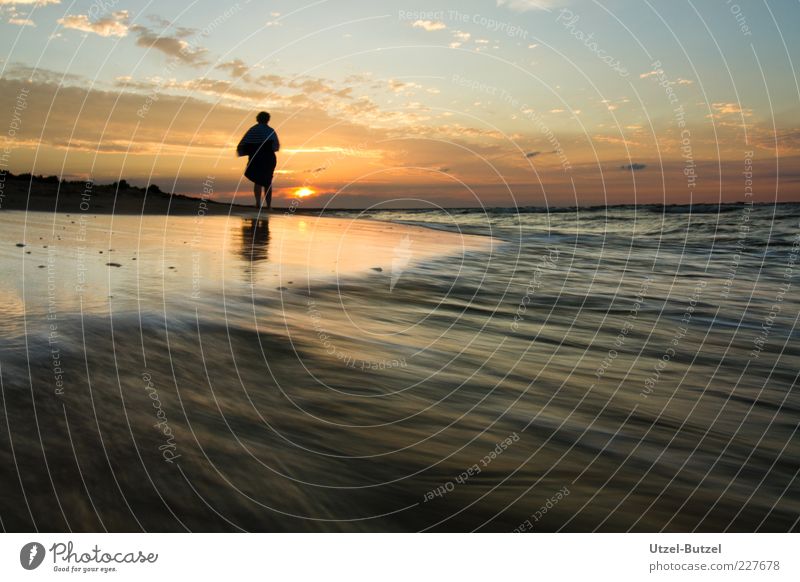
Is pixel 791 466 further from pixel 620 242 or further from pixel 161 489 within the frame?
pixel 620 242

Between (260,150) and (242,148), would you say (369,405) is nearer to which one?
(242,148)

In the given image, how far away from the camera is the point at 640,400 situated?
425 centimetres

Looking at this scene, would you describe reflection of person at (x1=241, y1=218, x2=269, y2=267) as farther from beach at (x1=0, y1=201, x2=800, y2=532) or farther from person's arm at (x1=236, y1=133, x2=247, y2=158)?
person's arm at (x1=236, y1=133, x2=247, y2=158)

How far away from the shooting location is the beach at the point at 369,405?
9.01 ft

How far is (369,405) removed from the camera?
3832 millimetres

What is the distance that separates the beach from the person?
9967 mm

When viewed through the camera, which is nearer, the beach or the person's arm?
the beach

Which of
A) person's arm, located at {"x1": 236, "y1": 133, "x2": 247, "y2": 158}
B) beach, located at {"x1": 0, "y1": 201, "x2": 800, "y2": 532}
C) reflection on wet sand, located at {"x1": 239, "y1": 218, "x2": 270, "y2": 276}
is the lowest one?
beach, located at {"x1": 0, "y1": 201, "x2": 800, "y2": 532}

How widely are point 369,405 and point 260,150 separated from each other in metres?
15.1

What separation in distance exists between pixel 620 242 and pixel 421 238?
758 cm

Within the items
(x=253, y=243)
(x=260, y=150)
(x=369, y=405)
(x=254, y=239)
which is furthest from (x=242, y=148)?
(x=369, y=405)

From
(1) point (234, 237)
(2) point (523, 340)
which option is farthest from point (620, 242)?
(2) point (523, 340)

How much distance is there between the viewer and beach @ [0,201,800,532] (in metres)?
2.74

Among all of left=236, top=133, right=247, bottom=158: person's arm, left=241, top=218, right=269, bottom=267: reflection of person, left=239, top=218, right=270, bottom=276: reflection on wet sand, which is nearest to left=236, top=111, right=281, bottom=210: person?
left=236, top=133, right=247, bottom=158: person's arm
